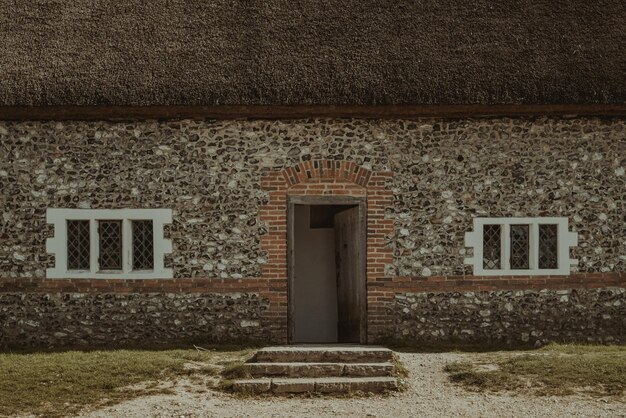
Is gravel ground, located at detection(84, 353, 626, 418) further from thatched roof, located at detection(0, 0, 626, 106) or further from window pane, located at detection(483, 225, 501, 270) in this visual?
thatched roof, located at detection(0, 0, 626, 106)

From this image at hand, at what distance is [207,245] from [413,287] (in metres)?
3.25

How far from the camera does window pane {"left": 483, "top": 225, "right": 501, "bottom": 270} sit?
1227 centimetres

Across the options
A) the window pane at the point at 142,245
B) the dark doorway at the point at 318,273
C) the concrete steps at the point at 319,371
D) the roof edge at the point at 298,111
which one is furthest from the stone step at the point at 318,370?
the roof edge at the point at 298,111

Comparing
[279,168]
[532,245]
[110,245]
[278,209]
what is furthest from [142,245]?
[532,245]

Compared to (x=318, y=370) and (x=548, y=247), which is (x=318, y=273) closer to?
(x=548, y=247)

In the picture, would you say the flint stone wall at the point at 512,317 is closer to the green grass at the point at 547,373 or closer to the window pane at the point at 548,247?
the window pane at the point at 548,247

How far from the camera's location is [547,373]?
9.48 meters

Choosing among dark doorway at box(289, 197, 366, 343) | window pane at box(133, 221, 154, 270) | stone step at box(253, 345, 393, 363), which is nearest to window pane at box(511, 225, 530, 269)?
dark doorway at box(289, 197, 366, 343)

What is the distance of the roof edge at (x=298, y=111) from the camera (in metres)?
11.9

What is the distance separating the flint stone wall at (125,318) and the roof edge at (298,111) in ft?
9.06

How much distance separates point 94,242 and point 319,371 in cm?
443

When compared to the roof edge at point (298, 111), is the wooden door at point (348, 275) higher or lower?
lower

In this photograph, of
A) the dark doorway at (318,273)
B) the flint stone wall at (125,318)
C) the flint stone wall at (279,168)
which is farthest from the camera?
the dark doorway at (318,273)

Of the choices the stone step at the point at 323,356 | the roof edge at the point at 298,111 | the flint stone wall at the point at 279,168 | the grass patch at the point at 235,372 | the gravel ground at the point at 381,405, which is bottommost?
the gravel ground at the point at 381,405
